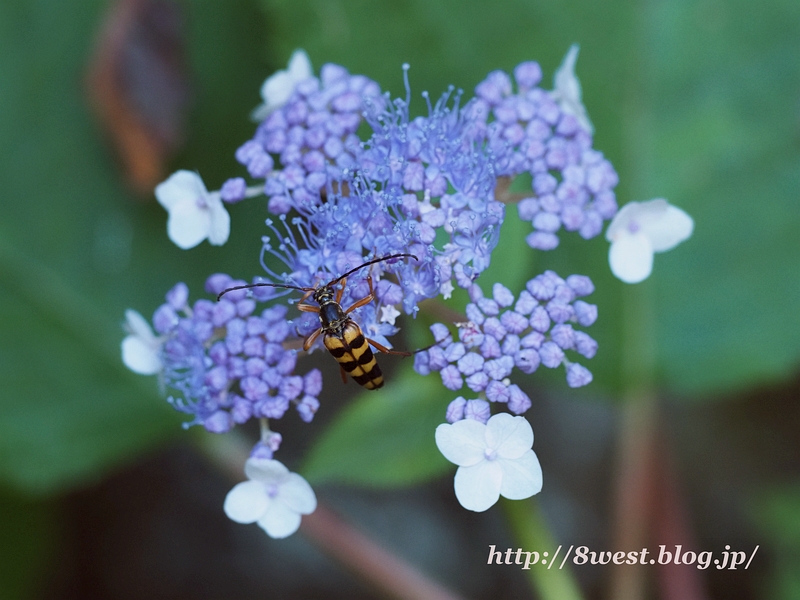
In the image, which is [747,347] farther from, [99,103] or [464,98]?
[99,103]

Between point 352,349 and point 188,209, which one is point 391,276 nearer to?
point 352,349

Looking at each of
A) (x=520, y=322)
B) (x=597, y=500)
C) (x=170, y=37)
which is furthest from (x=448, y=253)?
(x=597, y=500)

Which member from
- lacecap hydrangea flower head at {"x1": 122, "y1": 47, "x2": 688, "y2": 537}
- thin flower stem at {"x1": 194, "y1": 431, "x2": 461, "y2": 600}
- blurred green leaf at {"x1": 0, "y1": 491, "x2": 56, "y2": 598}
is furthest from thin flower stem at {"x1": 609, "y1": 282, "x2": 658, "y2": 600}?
blurred green leaf at {"x1": 0, "y1": 491, "x2": 56, "y2": 598}

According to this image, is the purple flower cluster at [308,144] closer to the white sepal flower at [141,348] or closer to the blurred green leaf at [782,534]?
the white sepal flower at [141,348]

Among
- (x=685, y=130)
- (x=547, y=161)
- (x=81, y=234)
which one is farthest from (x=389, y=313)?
(x=81, y=234)

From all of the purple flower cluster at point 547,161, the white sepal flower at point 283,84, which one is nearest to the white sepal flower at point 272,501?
the purple flower cluster at point 547,161

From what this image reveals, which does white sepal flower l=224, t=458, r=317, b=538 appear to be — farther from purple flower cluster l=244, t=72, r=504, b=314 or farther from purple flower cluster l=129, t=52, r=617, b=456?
purple flower cluster l=244, t=72, r=504, b=314
